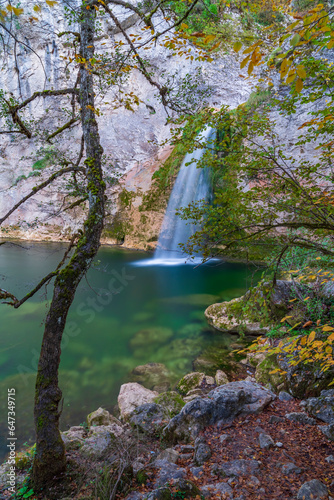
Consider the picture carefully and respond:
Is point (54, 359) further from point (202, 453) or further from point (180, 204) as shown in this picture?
point (180, 204)

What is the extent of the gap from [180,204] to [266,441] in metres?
14.8

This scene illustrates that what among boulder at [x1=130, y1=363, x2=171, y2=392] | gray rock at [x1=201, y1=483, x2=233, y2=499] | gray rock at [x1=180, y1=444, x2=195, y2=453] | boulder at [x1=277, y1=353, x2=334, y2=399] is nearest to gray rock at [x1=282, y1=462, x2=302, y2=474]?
gray rock at [x1=201, y1=483, x2=233, y2=499]

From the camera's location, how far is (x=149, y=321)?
26.3ft

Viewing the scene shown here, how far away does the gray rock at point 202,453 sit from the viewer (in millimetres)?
2547

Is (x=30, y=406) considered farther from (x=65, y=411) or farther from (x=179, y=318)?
(x=179, y=318)

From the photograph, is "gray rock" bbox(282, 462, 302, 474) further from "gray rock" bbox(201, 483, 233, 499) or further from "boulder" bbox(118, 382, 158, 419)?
"boulder" bbox(118, 382, 158, 419)

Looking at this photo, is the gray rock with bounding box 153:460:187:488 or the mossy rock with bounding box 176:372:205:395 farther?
the mossy rock with bounding box 176:372:205:395

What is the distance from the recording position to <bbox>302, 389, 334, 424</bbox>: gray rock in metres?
2.92

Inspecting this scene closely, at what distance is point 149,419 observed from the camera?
3482 millimetres

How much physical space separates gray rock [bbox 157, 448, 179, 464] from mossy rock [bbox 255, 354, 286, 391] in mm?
2011

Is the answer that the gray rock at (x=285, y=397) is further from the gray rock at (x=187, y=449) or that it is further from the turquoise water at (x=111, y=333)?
the turquoise water at (x=111, y=333)

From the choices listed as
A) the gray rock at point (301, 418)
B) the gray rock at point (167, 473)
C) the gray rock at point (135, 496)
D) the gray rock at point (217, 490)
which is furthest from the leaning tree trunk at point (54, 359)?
the gray rock at point (301, 418)

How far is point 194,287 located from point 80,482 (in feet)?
28.9

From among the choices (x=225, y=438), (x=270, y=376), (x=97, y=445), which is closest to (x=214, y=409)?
(x=225, y=438)
